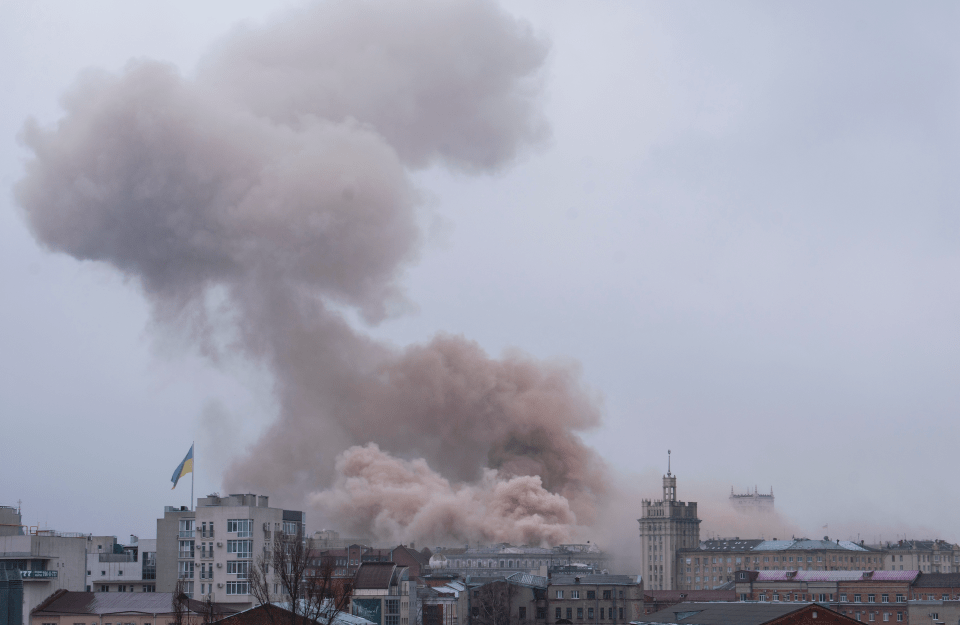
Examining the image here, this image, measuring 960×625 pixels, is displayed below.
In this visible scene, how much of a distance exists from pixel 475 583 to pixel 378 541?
4163cm

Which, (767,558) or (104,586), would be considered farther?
(767,558)

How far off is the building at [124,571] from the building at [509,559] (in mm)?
38128

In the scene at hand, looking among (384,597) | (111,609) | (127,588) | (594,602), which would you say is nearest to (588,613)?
(594,602)

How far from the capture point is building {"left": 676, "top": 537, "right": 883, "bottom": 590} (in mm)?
A: 139500

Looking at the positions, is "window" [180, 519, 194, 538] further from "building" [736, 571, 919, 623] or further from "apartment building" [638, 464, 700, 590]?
"apartment building" [638, 464, 700, 590]

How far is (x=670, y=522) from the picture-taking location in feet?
488

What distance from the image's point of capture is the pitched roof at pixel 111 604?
72.6 m

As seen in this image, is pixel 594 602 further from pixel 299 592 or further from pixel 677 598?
pixel 299 592

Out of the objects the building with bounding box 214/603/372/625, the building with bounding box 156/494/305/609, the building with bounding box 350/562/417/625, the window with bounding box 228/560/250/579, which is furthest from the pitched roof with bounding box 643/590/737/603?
the building with bounding box 214/603/372/625

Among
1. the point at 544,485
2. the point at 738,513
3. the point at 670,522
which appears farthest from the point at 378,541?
the point at 738,513

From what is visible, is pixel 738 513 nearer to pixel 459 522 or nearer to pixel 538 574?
pixel 459 522

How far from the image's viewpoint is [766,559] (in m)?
141

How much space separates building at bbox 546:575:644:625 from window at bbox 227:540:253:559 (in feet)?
96.7

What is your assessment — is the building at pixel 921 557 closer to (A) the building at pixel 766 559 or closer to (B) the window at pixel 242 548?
(A) the building at pixel 766 559
